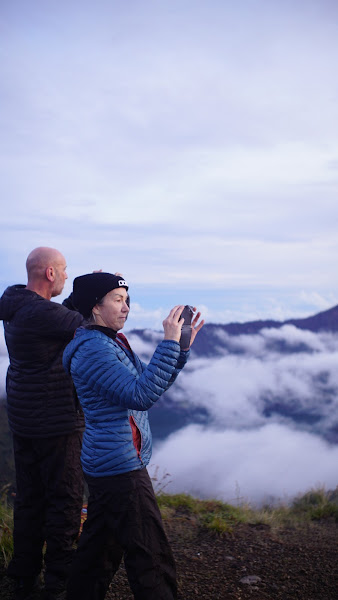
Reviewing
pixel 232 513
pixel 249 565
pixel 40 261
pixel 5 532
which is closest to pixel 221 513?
pixel 232 513

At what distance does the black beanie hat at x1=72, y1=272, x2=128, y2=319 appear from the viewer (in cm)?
304

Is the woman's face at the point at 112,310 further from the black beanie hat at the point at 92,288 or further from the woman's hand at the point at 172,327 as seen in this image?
the woman's hand at the point at 172,327

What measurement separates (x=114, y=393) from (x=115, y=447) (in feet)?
1.15

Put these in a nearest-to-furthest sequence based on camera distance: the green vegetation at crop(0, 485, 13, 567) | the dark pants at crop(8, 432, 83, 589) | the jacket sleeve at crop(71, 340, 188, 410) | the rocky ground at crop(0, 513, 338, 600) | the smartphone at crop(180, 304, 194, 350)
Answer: the jacket sleeve at crop(71, 340, 188, 410) → the smartphone at crop(180, 304, 194, 350) → the dark pants at crop(8, 432, 83, 589) → the rocky ground at crop(0, 513, 338, 600) → the green vegetation at crop(0, 485, 13, 567)

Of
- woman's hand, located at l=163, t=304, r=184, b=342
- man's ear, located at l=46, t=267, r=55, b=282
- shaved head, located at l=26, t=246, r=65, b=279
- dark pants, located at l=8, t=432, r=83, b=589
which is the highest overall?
shaved head, located at l=26, t=246, r=65, b=279

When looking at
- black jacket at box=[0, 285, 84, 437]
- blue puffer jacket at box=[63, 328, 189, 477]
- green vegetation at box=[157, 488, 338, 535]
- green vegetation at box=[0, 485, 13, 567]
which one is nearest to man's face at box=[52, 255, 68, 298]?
black jacket at box=[0, 285, 84, 437]

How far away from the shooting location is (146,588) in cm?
291

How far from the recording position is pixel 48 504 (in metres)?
3.95

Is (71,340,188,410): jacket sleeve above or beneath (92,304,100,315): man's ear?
beneath

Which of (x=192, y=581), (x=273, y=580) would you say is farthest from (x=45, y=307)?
(x=273, y=580)

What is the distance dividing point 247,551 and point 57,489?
241cm

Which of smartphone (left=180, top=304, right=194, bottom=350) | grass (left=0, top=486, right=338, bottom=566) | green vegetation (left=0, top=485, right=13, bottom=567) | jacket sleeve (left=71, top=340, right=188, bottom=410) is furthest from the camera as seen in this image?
grass (left=0, top=486, right=338, bottom=566)

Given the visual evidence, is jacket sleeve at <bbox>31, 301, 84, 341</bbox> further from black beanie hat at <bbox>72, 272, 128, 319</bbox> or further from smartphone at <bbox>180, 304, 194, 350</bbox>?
smartphone at <bbox>180, 304, 194, 350</bbox>

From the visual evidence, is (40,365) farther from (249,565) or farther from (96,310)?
(249,565)
